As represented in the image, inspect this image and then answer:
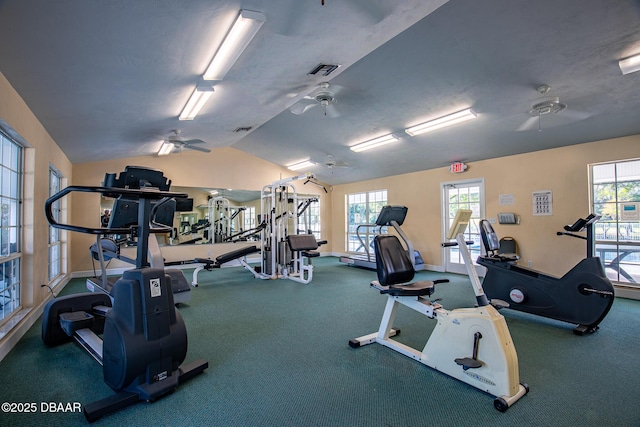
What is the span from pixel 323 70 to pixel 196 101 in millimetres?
1581

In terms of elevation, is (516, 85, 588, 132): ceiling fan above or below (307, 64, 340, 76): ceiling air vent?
below

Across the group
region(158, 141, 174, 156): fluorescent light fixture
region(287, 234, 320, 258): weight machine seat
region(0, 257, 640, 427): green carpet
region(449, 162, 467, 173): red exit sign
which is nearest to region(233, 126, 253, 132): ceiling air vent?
region(158, 141, 174, 156): fluorescent light fixture

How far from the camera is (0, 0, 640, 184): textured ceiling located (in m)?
2.10

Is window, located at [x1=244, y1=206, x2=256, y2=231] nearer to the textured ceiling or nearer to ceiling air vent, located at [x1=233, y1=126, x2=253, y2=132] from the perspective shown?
ceiling air vent, located at [x1=233, y1=126, x2=253, y2=132]

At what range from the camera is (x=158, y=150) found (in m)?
6.15

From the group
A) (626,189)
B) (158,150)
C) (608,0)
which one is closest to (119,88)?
(158,150)

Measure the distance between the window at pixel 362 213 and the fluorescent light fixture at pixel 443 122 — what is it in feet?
10.0

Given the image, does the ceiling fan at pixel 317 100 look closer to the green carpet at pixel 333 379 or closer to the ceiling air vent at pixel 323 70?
the ceiling air vent at pixel 323 70

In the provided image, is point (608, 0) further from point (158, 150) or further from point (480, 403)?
point (158, 150)

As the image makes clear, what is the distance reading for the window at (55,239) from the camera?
473 centimetres

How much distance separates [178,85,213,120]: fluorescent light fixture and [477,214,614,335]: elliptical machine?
11.7 ft

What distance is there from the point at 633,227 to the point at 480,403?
4.48 metres

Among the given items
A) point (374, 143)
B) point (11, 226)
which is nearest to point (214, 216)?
point (374, 143)

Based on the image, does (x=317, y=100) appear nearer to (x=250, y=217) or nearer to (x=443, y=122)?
(x=443, y=122)
